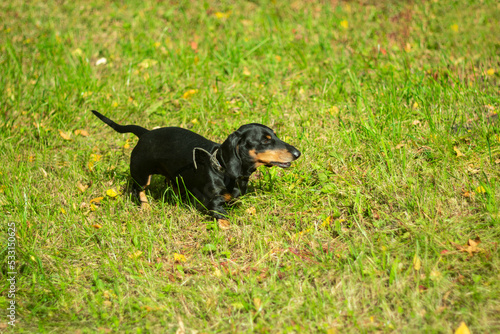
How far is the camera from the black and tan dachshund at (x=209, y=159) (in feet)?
10.3

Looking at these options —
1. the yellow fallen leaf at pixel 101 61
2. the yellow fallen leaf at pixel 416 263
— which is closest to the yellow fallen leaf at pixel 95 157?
the yellow fallen leaf at pixel 101 61

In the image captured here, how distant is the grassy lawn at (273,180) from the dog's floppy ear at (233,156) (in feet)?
1.79

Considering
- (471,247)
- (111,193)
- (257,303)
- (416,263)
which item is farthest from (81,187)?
(471,247)

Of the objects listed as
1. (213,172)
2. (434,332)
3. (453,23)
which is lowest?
(434,332)

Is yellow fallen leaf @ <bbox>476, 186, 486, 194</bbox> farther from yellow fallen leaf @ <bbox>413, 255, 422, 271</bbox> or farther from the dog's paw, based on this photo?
the dog's paw

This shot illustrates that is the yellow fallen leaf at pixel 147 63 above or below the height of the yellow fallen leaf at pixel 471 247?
above

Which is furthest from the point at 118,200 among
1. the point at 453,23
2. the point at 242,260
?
the point at 453,23

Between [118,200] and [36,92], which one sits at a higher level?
[36,92]

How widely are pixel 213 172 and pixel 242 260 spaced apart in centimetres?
72

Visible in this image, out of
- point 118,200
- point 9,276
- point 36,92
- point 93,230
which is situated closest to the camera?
point 9,276

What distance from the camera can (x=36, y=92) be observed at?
5.26m

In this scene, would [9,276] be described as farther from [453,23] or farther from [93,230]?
[453,23]

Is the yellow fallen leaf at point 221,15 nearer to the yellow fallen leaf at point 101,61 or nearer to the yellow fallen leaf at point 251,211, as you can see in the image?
the yellow fallen leaf at point 101,61

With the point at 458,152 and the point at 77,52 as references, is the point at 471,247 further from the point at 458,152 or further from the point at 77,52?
the point at 77,52
